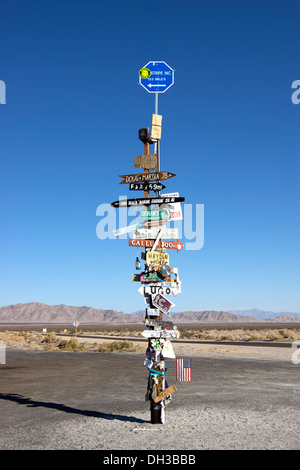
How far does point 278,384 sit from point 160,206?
1030 centimetres

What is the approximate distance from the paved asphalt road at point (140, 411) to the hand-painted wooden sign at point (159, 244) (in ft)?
13.7

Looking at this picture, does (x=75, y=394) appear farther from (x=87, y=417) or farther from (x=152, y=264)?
(x=152, y=264)

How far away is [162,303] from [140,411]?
381 cm

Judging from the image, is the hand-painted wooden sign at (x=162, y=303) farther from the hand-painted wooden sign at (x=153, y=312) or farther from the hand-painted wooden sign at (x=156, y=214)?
the hand-painted wooden sign at (x=156, y=214)

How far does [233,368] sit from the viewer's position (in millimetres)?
22609

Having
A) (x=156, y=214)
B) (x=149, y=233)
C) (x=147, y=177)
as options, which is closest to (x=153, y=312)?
(x=149, y=233)

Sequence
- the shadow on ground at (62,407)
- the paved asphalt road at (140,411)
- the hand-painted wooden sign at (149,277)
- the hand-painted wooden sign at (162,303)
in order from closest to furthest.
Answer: the paved asphalt road at (140,411), the hand-painted wooden sign at (162,303), the hand-painted wooden sign at (149,277), the shadow on ground at (62,407)

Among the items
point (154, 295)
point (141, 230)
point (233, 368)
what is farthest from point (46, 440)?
point (233, 368)

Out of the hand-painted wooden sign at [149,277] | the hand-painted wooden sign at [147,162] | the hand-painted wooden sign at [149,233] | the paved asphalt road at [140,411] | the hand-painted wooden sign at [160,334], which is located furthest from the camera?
the hand-painted wooden sign at [147,162]

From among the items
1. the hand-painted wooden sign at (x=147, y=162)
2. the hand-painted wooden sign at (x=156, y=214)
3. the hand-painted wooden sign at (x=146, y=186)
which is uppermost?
the hand-painted wooden sign at (x=147, y=162)

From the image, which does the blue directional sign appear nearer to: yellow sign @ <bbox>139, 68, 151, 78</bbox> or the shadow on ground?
yellow sign @ <bbox>139, 68, 151, 78</bbox>

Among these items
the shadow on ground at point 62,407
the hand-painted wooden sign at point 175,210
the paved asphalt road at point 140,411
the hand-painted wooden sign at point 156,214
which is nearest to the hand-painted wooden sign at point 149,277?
the hand-painted wooden sign at point 156,214

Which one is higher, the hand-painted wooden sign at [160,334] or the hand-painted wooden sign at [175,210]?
the hand-painted wooden sign at [175,210]

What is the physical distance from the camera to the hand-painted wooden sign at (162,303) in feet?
32.1
